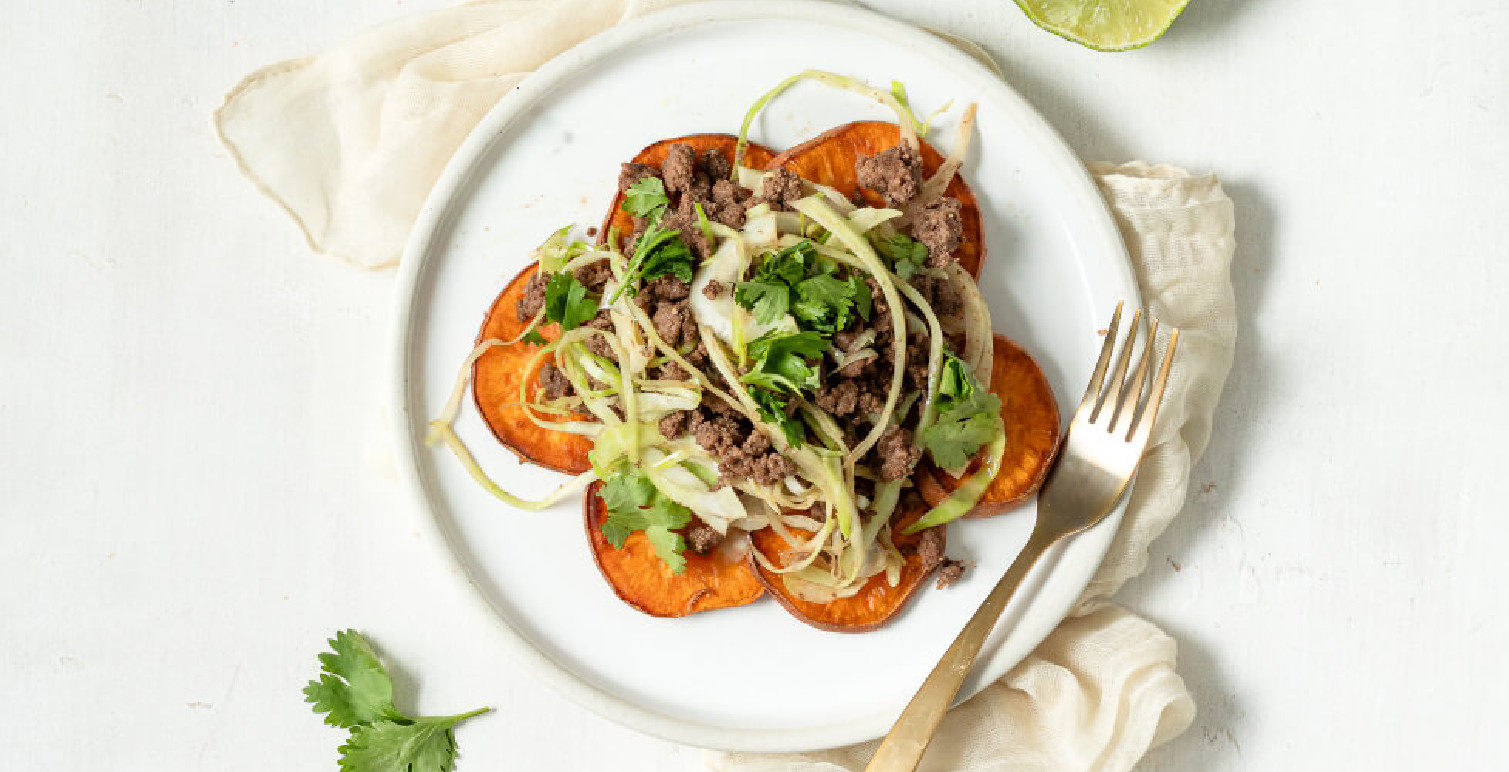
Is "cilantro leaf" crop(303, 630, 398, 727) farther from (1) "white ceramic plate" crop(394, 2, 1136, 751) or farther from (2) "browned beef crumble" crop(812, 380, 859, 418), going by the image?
(2) "browned beef crumble" crop(812, 380, 859, 418)

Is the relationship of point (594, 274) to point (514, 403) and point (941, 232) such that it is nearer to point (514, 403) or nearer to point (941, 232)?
point (514, 403)

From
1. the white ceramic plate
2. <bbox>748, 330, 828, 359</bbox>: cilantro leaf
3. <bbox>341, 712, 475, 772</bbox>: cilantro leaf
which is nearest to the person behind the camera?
<bbox>748, 330, 828, 359</bbox>: cilantro leaf

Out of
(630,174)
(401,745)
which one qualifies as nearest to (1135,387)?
(630,174)

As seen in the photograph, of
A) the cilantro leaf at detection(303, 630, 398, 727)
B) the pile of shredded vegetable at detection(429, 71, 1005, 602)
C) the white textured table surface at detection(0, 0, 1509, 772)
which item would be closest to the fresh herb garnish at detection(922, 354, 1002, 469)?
the pile of shredded vegetable at detection(429, 71, 1005, 602)

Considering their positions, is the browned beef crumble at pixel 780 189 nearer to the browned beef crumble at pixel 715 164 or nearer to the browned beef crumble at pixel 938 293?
the browned beef crumble at pixel 715 164

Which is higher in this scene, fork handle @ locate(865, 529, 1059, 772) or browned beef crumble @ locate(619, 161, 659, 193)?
browned beef crumble @ locate(619, 161, 659, 193)

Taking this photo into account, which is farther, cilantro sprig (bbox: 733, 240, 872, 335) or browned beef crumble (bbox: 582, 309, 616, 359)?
browned beef crumble (bbox: 582, 309, 616, 359)

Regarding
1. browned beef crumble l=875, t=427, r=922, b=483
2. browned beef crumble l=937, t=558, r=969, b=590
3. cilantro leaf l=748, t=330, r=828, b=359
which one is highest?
cilantro leaf l=748, t=330, r=828, b=359

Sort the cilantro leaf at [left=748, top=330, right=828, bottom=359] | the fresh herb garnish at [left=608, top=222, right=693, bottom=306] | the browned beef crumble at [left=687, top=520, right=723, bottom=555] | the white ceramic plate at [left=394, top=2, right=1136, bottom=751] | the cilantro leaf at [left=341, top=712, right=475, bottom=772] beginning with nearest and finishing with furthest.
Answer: the cilantro leaf at [left=748, top=330, right=828, bottom=359], the fresh herb garnish at [left=608, top=222, right=693, bottom=306], the browned beef crumble at [left=687, top=520, right=723, bottom=555], the white ceramic plate at [left=394, top=2, right=1136, bottom=751], the cilantro leaf at [left=341, top=712, right=475, bottom=772]

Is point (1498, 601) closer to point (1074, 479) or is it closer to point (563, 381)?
point (1074, 479)
